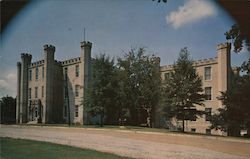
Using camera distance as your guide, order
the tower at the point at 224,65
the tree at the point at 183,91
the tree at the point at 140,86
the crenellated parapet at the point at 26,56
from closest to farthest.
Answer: the tower at the point at 224,65 → the tree at the point at 183,91 → the crenellated parapet at the point at 26,56 → the tree at the point at 140,86

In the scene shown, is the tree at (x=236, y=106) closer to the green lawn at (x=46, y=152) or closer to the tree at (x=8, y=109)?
the green lawn at (x=46, y=152)

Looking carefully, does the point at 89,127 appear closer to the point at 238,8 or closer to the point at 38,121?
the point at 38,121

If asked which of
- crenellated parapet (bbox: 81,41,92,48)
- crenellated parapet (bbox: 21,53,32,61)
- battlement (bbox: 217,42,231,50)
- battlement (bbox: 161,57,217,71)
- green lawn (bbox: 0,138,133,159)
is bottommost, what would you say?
green lawn (bbox: 0,138,133,159)

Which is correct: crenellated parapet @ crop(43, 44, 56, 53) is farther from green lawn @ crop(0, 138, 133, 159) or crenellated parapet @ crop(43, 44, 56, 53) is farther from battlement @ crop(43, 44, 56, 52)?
green lawn @ crop(0, 138, 133, 159)

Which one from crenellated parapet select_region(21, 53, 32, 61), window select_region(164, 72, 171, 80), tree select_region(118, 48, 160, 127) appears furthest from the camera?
tree select_region(118, 48, 160, 127)

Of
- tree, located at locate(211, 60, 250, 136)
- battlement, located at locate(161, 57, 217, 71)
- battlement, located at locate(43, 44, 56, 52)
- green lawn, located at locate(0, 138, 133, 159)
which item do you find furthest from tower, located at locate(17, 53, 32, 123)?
tree, located at locate(211, 60, 250, 136)

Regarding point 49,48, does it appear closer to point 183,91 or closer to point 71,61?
point 71,61

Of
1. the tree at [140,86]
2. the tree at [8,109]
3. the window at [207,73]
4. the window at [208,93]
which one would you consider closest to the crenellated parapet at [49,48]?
the tree at [8,109]

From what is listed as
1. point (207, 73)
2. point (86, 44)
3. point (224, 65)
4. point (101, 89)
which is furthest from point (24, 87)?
point (224, 65)
